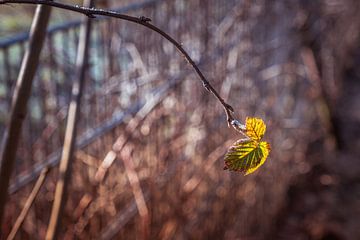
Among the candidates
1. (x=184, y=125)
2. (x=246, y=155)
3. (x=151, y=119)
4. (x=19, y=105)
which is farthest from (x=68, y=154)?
(x=184, y=125)

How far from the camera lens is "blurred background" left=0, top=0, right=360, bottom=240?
2070 millimetres

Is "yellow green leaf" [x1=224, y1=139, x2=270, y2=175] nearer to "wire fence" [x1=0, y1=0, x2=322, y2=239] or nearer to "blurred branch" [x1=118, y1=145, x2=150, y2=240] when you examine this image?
"wire fence" [x1=0, y1=0, x2=322, y2=239]

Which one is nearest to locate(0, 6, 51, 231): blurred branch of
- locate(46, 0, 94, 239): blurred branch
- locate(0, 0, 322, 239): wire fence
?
locate(46, 0, 94, 239): blurred branch

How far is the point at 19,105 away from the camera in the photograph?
1018 mm

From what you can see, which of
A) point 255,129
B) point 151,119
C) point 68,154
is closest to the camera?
point 255,129

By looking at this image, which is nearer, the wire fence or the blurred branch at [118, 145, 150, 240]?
the wire fence

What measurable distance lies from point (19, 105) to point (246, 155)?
0.46 m

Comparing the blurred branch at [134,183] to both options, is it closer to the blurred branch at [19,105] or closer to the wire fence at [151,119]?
the wire fence at [151,119]

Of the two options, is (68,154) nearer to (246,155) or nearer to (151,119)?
(246,155)

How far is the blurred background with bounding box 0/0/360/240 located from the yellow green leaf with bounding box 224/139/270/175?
30.1 inches

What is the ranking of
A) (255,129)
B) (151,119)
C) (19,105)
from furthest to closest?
(151,119), (19,105), (255,129)

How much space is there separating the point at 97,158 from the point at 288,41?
7.92ft

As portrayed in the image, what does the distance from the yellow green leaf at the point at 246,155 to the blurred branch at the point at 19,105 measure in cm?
43

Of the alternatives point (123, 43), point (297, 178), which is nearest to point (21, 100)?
point (123, 43)
